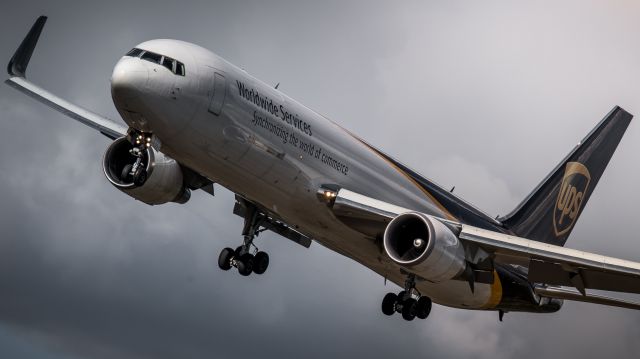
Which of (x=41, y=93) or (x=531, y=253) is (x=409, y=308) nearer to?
(x=531, y=253)

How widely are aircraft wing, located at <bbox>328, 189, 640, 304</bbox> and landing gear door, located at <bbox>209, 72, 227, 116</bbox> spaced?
498 centimetres

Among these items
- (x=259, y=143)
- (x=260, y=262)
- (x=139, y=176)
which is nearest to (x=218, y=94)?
(x=259, y=143)

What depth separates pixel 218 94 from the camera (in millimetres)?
26719

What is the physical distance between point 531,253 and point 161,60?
12.9m

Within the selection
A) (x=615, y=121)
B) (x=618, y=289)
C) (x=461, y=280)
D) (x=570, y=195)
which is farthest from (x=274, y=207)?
(x=615, y=121)

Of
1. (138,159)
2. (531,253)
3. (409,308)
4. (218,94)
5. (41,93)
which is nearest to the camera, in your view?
(218,94)

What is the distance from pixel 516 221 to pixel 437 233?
11642mm

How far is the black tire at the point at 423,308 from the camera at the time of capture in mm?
33500

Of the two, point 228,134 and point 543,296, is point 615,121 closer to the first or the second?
point 543,296

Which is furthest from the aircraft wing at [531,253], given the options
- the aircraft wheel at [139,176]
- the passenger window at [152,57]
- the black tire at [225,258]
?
the passenger window at [152,57]

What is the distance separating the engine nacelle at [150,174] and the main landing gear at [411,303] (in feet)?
27.3

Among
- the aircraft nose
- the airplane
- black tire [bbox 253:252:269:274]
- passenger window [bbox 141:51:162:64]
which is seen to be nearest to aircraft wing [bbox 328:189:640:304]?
the airplane

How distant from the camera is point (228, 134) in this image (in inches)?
1068

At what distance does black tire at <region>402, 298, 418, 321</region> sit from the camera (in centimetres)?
3312
